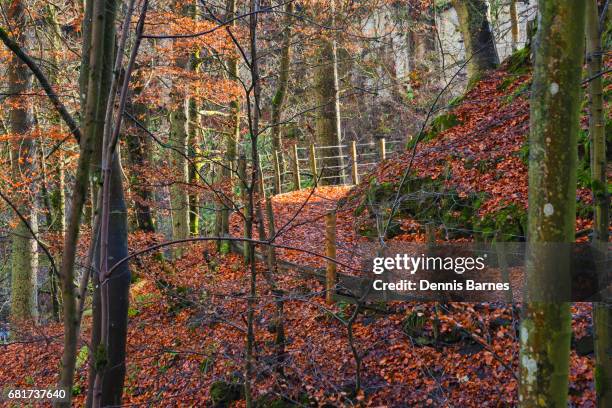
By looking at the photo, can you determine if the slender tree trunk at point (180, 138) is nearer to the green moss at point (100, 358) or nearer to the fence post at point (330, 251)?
the fence post at point (330, 251)

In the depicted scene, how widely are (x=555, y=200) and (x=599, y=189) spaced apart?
141 centimetres

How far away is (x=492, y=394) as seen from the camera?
479cm

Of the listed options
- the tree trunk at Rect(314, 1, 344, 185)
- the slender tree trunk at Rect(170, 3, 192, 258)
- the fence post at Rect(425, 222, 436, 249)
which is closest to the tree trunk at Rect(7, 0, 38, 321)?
the slender tree trunk at Rect(170, 3, 192, 258)

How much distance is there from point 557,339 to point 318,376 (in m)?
3.92

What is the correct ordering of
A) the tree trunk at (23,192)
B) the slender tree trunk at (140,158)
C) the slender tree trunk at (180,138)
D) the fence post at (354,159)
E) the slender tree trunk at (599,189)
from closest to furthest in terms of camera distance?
1. the slender tree trunk at (599,189)
2. the tree trunk at (23,192)
3. the slender tree trunk at (140,158)
4. the slender tree trunk at (180,138)
5. the fence post at (354,159)

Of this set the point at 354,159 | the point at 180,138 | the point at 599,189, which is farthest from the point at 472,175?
the point at 354,159

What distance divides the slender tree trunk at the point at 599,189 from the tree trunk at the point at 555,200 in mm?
1321

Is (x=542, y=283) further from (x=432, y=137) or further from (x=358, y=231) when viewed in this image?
(x=432, y=137)

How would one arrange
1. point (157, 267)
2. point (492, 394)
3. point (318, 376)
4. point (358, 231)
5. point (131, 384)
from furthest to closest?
point (157, 267) < point (358, 231) < point (131, 384) < point (318, 376) < point (492, 394)

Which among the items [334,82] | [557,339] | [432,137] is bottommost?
[557,339]

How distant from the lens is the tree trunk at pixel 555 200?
2092 mm

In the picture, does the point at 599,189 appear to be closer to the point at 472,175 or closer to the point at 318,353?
the point at 318,353

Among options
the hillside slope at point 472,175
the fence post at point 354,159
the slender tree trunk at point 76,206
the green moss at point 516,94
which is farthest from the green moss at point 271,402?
the fence post at point 354,159

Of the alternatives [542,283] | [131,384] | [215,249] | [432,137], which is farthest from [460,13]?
[542,283]
